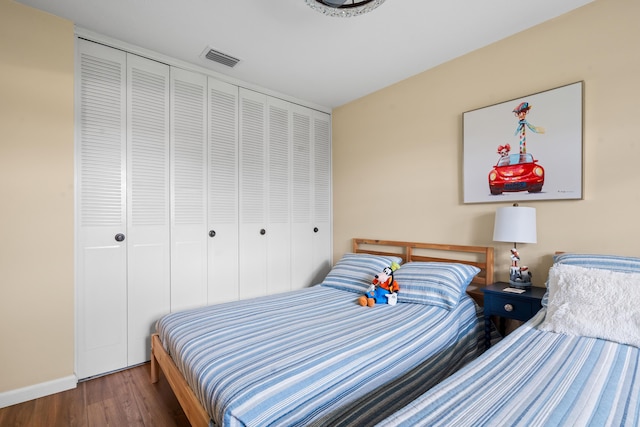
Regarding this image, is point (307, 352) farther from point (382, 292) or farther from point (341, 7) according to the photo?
point (341, 7)

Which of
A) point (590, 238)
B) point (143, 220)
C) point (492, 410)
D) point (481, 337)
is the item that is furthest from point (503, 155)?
point (143, 220)

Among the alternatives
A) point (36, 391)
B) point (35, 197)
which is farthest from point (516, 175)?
point (36, 391)

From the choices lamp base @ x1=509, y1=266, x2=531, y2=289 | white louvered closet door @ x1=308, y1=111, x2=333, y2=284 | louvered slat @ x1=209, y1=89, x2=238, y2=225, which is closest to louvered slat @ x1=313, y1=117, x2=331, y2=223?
white louvered closet door @ x1=308, y1=111, x2=333, y2=284

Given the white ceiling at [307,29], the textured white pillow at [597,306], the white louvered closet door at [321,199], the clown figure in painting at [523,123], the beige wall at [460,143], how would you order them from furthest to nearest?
1. the white louvered closet door at [321,199]
2. the clown figure in painting at [523,123]
3. the white ceiling at [307,29]
4. the beige wall at [460,143]
5. the textured white pillow at [597,306]

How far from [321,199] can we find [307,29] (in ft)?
6.33

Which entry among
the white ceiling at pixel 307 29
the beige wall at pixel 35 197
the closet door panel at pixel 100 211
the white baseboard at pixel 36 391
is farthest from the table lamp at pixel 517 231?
the white baseboard at pixel 36 391

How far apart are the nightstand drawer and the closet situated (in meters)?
2.01

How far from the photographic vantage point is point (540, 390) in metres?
0.99

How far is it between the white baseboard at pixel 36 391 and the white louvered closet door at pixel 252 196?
137 cm

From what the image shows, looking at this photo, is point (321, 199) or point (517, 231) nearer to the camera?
point (517, 231)

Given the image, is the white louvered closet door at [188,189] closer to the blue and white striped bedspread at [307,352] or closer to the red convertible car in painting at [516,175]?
the blue and white striped bedspread at [307,352]

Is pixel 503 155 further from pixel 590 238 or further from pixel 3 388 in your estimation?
pixel 3 388

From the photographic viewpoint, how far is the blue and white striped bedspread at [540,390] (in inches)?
33.9

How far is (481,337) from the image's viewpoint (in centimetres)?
216
